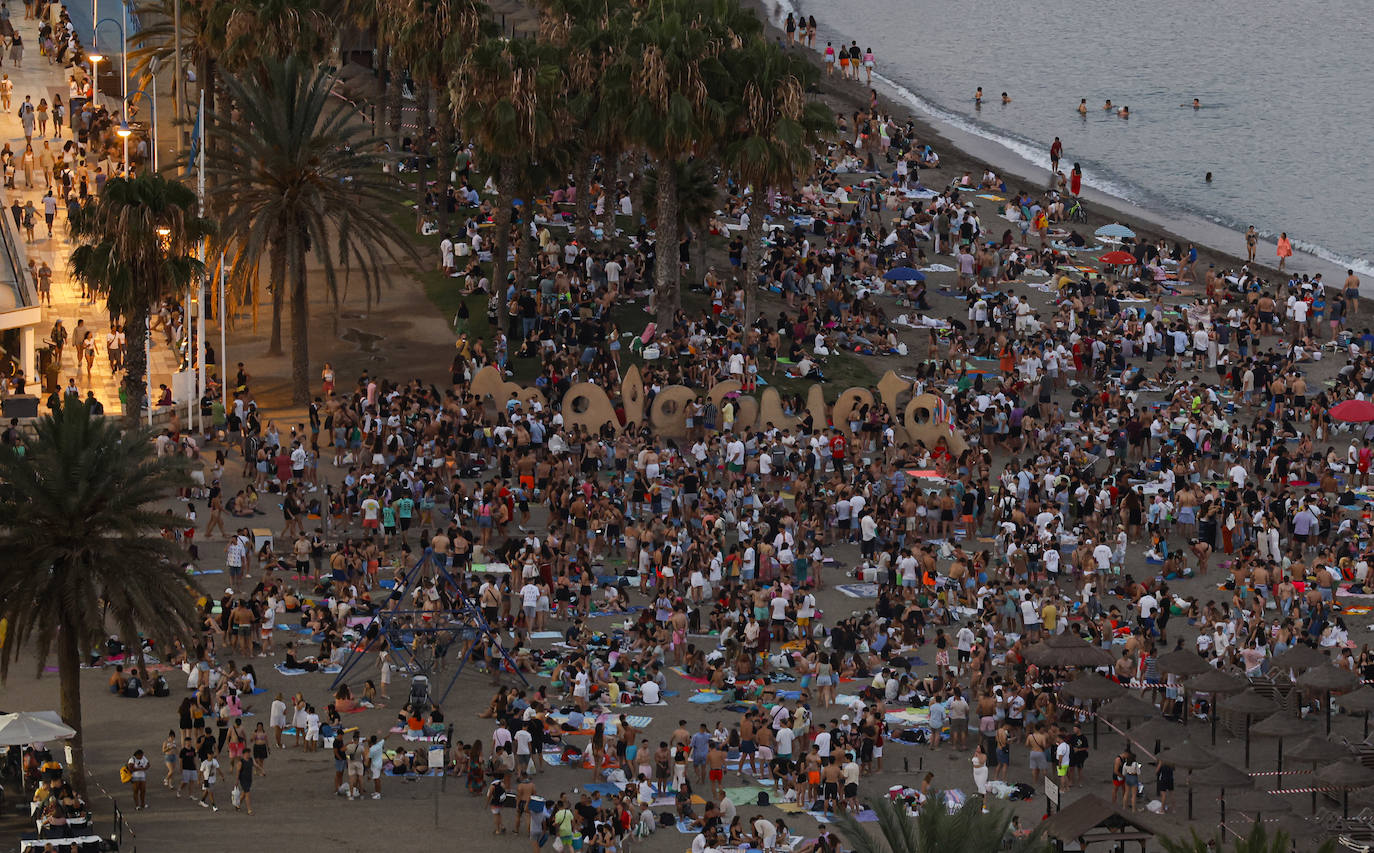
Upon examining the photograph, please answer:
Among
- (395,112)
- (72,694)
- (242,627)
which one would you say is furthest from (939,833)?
(395,112)

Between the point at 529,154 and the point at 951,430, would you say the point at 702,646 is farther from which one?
the point at 529,154

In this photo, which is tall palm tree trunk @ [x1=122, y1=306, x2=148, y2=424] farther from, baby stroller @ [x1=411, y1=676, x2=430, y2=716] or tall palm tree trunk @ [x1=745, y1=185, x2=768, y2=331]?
tall palm tree trunk @ [x1=745, y1=185, x2=768, y2=331]

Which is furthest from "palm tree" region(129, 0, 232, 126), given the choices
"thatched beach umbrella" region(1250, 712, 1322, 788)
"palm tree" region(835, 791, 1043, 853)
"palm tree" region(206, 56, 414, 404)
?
"palm tree" region(835, 791, 1043, 853)

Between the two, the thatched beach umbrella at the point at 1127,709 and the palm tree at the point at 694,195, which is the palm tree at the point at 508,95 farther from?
the thatched beach umbrella at the point at 1127,709

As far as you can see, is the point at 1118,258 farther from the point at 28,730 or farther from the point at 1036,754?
the point at 28,730

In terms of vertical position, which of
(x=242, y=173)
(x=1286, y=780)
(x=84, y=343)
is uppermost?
(x=242, y=173)

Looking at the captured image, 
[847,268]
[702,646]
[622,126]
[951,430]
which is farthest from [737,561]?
[847,268]

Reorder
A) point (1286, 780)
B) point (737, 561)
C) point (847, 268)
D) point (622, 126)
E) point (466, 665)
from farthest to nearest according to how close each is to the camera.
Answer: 1. point (847, 268)
2. point (622, 126)
3. point (737, 561)
4. point (466, 665)
5. point (1286, 780)
